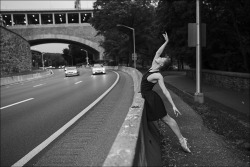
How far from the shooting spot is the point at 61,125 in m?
7.73

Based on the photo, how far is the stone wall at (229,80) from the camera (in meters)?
14.6

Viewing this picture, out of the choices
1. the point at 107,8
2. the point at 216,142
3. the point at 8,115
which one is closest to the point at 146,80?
the point at 216,142

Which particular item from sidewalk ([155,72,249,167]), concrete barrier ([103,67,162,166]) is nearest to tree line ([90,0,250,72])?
sidewalk ([155,72,249,167])

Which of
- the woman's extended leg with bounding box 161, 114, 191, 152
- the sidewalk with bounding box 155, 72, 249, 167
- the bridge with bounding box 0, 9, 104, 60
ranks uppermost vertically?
the bridge with bounding box 0, 9, 104, 60

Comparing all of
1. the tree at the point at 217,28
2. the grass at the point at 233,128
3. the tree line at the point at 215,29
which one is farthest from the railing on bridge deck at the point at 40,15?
the grass at the point at 233,128

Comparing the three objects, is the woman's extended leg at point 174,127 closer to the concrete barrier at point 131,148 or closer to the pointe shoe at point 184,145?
the pointe shoe at point 184,145

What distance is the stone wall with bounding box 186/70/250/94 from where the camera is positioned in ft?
47.9

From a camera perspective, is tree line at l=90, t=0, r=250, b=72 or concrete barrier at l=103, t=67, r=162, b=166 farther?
tree line at l=90, t=0, r=250, b=72

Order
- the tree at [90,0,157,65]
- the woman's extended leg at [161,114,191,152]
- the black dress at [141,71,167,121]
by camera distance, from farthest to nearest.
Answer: the tree at [90,0,157,65]
the woman's extended leg at [161,114,191,152]
the black dress at [141,71,167,121]

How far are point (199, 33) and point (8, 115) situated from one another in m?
8.56

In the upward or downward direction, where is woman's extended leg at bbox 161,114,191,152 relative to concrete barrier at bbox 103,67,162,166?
downward

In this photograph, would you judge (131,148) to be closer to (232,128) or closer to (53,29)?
(232,128)

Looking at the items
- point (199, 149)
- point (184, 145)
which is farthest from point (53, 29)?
point (184, 145)

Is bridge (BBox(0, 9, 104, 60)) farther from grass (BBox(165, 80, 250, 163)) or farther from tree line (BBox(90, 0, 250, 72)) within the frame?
grass (BBox(165, 80, 250, 163))
